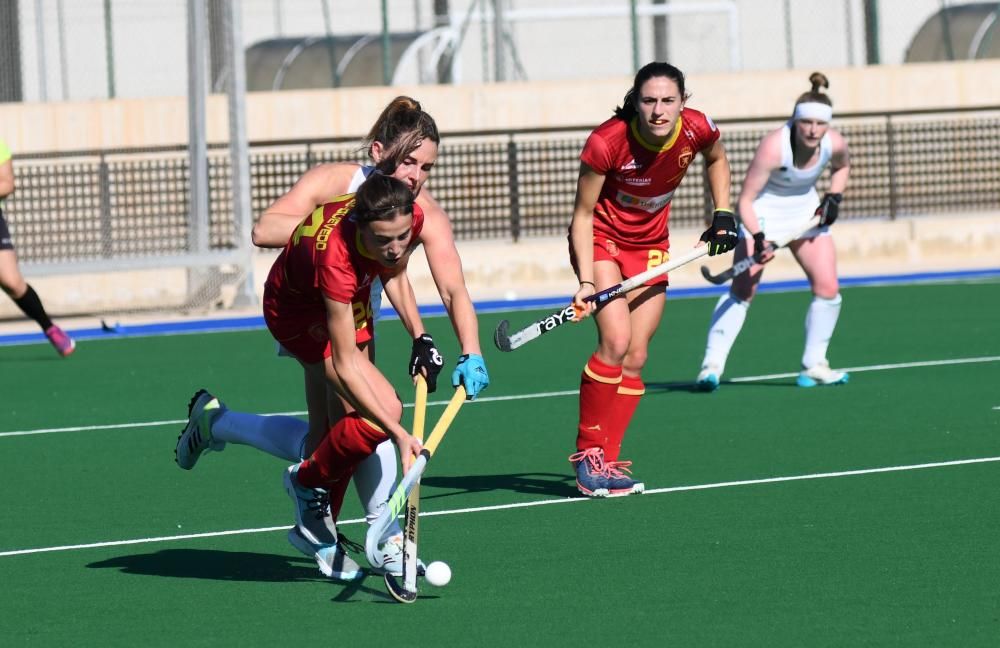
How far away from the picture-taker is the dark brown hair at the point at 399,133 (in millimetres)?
6039

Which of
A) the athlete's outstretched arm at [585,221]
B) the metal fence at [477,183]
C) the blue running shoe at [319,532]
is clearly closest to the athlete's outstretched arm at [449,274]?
the blue running shoe at [319,532]

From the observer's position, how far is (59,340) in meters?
12.7

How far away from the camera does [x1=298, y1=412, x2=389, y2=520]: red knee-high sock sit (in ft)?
19.1

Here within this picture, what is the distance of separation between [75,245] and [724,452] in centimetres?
→ 1063

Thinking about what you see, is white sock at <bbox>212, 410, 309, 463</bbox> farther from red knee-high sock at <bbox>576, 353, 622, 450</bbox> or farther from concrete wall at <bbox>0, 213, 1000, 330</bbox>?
concrete wall at <bbox>0, 213, 1000, 330</bbox>

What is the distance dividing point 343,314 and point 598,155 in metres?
2.19

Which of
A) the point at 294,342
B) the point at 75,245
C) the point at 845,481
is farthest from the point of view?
Answer: the point at 75,245

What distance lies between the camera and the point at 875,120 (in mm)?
21672

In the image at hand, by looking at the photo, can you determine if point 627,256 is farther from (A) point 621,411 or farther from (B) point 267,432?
(B) point 267,432

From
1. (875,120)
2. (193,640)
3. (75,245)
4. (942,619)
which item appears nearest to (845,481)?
(942,619)

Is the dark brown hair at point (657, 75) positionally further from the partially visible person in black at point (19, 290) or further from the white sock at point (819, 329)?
the partially visible person in black at point (19, 290)

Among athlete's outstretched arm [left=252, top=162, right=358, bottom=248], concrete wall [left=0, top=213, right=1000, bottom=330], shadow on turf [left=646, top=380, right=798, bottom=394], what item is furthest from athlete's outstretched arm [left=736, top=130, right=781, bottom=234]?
concrete wall [left=0, top=213, right=1000, bottom=330]

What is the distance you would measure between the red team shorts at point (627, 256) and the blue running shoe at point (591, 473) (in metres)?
0.77

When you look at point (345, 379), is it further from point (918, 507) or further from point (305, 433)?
point (918, 507)
